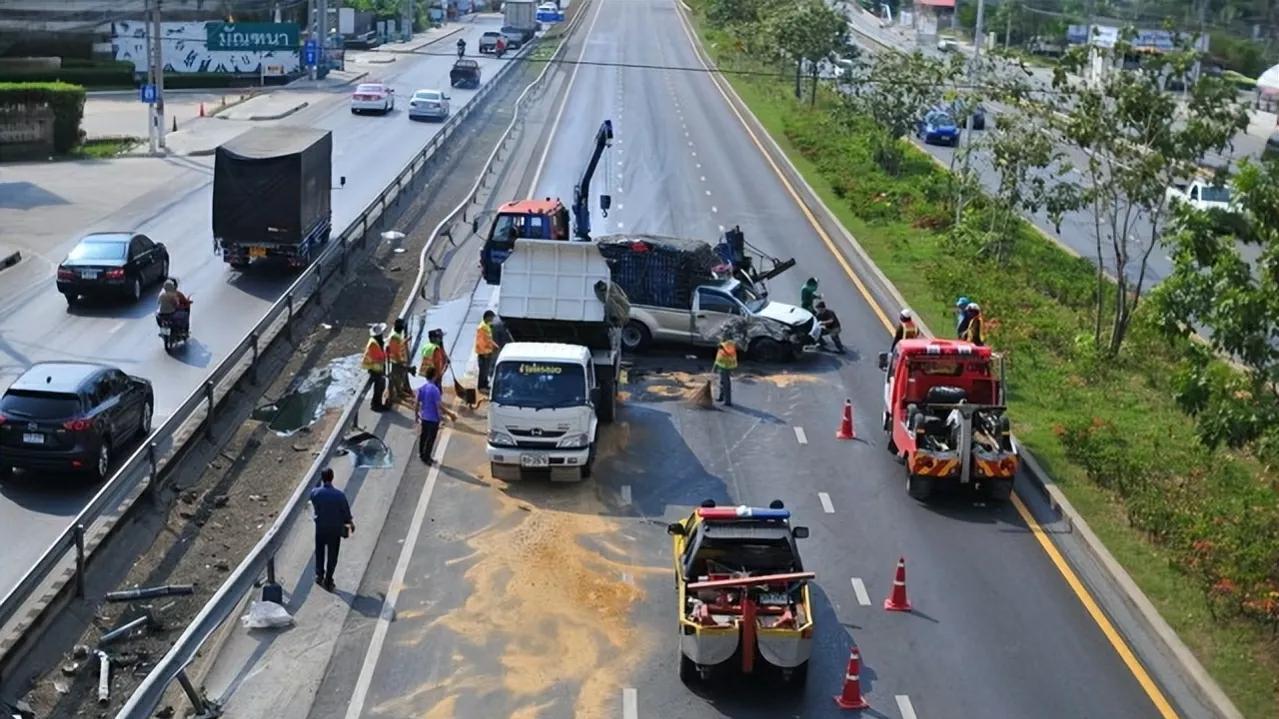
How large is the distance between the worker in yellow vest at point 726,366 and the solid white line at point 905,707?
11525 mm

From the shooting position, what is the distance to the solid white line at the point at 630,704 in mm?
16156

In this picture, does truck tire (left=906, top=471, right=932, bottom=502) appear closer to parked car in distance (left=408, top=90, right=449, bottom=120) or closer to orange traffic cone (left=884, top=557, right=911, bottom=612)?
orange traffic cone (left=884, top=557, right=911, bottom=612)

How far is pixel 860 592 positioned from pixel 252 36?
71.3 meters

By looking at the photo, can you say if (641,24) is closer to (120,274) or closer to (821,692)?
(120,274)

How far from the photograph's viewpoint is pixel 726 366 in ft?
91.5

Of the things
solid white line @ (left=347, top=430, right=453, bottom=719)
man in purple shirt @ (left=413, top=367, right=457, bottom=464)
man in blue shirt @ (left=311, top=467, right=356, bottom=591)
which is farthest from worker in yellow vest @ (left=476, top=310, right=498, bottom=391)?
man in blue shirt @ (left=311, top=467, right=356, bottom=591)

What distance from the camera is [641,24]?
138375 millimetres

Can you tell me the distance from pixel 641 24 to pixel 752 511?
124 m

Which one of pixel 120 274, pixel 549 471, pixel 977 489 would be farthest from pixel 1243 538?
pixel 120 274

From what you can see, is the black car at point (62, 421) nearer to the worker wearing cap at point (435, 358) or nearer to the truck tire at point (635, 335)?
the worker wearing cap at point (435, 358)

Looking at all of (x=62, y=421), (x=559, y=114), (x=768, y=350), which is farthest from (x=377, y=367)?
(x=559, y=114)

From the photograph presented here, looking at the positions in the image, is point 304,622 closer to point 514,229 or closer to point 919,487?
point 919,487

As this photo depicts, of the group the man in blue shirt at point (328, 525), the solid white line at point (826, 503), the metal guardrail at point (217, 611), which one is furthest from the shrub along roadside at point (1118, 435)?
the metal guardrail at point (217, 611)

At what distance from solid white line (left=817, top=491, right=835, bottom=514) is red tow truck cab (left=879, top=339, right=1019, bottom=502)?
4.08ft
